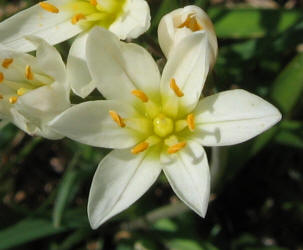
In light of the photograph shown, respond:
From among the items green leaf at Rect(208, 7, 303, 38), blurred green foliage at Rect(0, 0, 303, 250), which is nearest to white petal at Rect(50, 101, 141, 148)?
blurred green foliage at Rect(0, 0, 303, 250)

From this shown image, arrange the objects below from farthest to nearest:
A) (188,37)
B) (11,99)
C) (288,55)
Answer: (288,55), (11,99), (188,37)

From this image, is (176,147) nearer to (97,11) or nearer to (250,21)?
(97,11)

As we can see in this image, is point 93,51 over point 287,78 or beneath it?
over

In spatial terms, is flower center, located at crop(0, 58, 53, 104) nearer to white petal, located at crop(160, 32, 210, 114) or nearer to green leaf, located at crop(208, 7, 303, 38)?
white petal, located at crop(160, 32, 210, 114)

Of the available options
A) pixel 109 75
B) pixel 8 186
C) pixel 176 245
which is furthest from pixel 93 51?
pixel 8 186

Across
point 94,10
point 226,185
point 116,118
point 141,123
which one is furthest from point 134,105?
point 226,185

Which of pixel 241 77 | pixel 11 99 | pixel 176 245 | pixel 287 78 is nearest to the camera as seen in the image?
pixel 11 99

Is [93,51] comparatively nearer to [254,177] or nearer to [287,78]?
[287,78]

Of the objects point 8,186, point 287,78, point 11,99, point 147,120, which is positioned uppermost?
point 11,99
